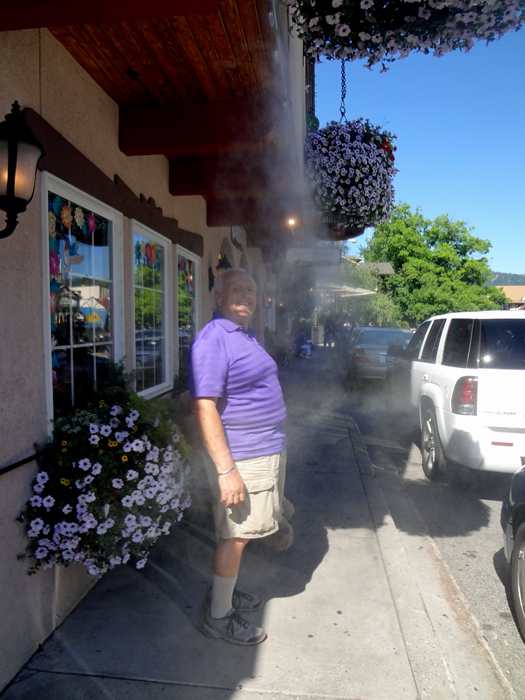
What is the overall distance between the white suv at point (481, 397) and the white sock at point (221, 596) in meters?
2.59

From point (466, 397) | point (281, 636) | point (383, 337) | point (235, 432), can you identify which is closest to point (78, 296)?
point (235, 432)

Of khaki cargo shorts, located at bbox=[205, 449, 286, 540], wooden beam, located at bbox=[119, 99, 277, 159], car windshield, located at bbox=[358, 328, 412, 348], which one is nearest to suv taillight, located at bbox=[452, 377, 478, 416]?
khaki cargo shorts, located at bbox=[205, 449, 286, 540]

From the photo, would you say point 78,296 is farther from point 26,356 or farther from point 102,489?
point 102,489

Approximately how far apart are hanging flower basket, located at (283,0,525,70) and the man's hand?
2.25m

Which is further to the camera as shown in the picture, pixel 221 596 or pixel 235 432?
pixel 221 596

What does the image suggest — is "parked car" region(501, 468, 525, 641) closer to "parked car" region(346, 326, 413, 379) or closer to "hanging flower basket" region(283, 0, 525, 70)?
"hanging flower basket" region(283, 0, 525, 70)

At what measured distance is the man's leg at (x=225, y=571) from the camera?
2.56 m

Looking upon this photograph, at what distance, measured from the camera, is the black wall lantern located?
2.12m

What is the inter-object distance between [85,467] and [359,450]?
4.25 metres

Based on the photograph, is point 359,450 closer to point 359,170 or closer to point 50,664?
point 359,170

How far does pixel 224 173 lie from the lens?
16.5 ft

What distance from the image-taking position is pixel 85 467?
256 centimetres

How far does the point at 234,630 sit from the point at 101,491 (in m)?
0.97

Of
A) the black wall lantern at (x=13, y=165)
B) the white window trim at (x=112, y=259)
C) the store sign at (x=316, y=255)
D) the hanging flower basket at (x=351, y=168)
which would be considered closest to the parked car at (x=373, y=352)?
the store sign at (x=316, y=255)
